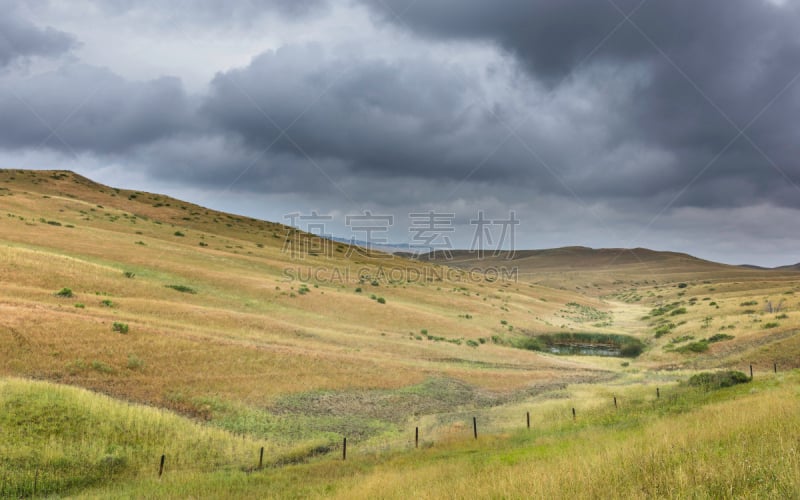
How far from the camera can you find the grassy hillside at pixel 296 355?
1636 cm

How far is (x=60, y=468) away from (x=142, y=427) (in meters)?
3.35

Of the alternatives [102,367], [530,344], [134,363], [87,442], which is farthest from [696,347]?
[102,367]

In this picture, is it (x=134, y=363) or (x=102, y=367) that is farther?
(x=134, y=363)

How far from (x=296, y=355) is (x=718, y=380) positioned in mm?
26718

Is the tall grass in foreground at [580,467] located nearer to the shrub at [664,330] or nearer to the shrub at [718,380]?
the shrub at [718,380]

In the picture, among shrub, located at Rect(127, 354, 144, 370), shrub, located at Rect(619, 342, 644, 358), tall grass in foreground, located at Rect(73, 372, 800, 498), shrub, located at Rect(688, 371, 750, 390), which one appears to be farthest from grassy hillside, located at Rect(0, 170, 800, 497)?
shrub, located at Rect(688, 371, 750, 390)

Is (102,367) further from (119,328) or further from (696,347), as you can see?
(696,347)

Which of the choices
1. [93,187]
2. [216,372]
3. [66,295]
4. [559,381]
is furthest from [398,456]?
[93,187]

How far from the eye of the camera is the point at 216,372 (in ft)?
84.1

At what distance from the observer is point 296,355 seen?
1235 inches

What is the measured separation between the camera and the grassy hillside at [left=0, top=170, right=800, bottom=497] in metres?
16.4

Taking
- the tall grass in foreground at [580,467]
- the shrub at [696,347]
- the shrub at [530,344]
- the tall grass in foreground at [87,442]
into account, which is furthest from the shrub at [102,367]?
the shrub at [696,347]

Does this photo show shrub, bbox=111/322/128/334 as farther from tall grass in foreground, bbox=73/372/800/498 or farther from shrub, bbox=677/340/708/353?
shrub, bbox=677/340/708/353

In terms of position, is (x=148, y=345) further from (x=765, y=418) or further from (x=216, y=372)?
(x=765, y=418)
